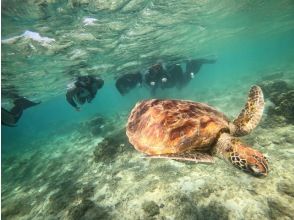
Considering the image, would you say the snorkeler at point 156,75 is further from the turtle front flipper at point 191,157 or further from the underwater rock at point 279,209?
the turtle front flipper at point 191,157

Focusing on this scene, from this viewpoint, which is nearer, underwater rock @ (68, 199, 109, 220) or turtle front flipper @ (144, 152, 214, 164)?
turtle front flipper @ (144, 152, 214, 164)

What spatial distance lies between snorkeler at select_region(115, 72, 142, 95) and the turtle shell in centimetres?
1577

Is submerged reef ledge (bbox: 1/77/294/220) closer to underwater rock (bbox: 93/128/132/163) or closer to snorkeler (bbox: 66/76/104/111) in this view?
underwater rock (bbox: 93/128/132/163)

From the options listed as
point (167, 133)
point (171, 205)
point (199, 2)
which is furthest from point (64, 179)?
point (199, 2)

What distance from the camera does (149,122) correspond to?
6129 millimetres

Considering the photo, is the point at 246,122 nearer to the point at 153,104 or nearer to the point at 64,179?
the point at 153,104

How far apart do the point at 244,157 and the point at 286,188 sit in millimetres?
2821

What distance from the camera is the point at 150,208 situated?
249 inches

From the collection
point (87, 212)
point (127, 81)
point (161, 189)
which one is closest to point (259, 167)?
point (161, 189)

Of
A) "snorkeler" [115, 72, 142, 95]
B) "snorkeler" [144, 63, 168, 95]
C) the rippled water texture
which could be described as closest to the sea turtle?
the rippled water texture

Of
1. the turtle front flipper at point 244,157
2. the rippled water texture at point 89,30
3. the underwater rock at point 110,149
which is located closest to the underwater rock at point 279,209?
the turtle front flipper at point 244,157

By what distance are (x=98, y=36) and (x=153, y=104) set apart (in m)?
10.1

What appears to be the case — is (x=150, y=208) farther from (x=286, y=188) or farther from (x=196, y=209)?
(x=286, y=188)

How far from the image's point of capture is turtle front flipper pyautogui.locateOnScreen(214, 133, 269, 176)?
4156 mm
